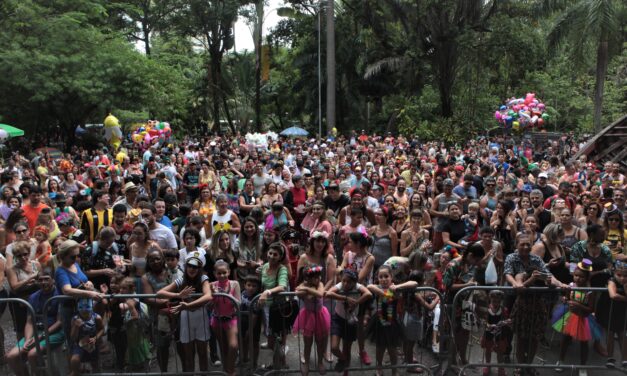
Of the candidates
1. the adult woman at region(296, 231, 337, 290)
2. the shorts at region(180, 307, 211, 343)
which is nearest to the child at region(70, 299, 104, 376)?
the shorts at region(180, 307, 211, 343)

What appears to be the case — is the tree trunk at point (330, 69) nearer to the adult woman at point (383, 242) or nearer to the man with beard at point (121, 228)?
the adult woman at point (383, 242)

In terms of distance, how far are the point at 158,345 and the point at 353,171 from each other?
6869 millimetres

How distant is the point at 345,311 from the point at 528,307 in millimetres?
1794

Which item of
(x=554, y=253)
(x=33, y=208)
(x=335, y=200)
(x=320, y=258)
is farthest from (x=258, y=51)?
(x=554, y=253)

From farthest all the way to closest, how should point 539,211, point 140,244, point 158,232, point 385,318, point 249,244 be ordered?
point 539,211
point 158,232
point 249,244
point 140,244
point 385,318

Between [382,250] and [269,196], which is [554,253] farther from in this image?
[269,196]

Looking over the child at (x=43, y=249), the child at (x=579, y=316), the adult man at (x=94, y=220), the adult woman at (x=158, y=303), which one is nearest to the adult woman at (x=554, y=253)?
the child at (x=579, y=316)

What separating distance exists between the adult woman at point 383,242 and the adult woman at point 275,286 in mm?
1604

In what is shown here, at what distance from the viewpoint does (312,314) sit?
224 inches

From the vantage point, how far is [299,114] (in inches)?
1532

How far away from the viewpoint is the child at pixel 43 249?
648cm

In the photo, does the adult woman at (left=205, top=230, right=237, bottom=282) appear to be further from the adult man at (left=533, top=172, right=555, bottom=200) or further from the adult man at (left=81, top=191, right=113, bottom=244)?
the adult man at (left=533, top=172, right=555, bottom=200)

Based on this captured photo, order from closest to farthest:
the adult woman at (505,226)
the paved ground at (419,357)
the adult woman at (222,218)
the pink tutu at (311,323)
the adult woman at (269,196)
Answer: the pink tutu at (311,323) < the paved ground at (419,357) < the adult woman at (222,218) < the adult woman at (505,226) < the adult woman at (269,196)

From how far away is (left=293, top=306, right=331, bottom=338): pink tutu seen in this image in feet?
18.6
